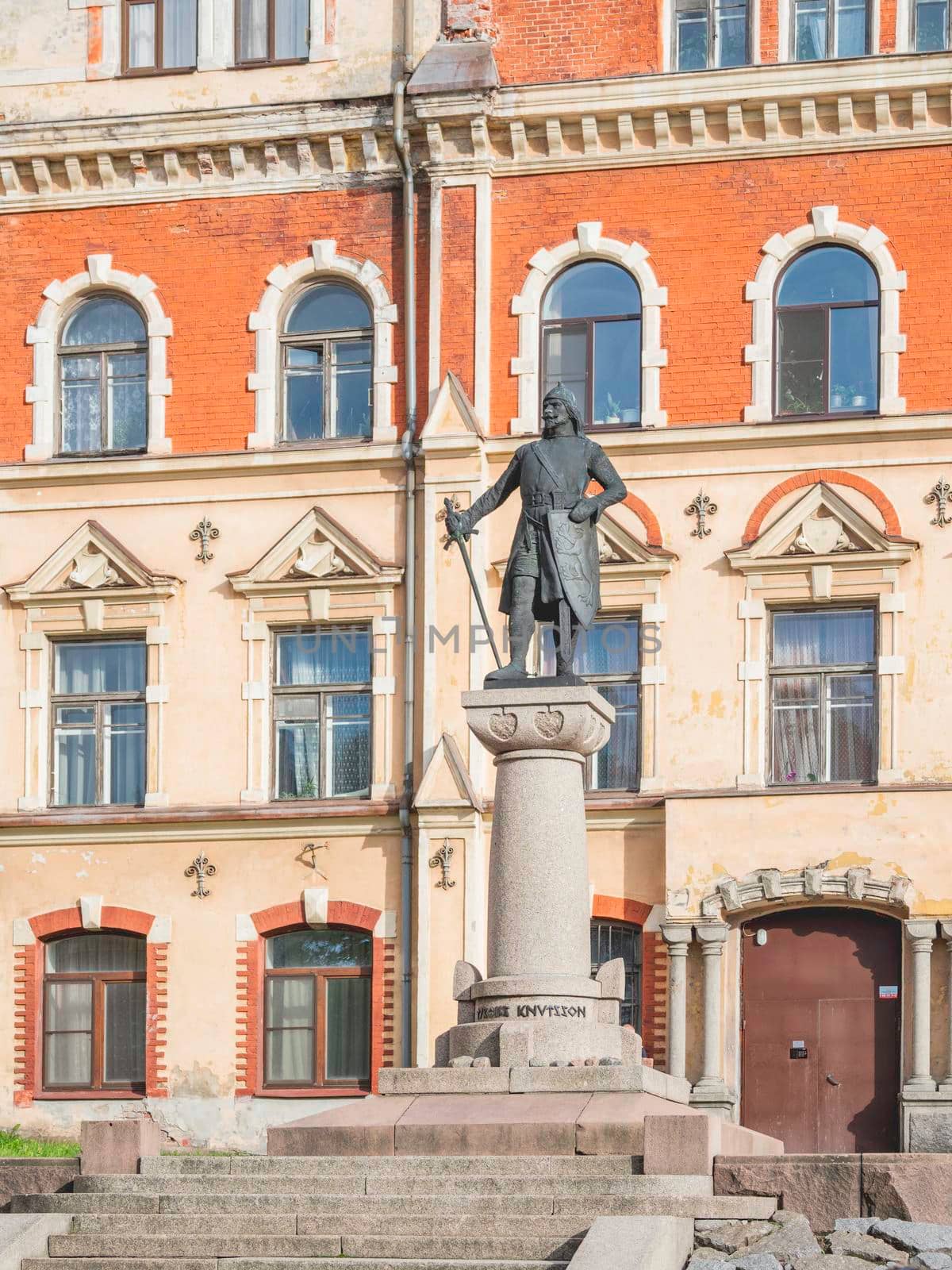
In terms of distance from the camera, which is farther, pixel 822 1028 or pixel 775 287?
pixel 775 287

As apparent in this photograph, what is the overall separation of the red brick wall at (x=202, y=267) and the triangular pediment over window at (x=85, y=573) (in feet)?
4.20

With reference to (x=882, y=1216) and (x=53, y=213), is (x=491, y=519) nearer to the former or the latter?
(x=53, y=213)

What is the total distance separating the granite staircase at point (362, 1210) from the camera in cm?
1373

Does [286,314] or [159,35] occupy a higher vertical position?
[159,35]

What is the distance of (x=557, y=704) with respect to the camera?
55.2 ft

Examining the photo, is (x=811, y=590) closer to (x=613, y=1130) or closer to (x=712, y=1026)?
(x=712, y=1026)

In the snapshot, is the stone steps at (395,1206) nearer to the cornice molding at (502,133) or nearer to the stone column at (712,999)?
the stone column at (712,999)

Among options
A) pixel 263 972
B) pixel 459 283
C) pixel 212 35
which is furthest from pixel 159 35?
pixel 263 972

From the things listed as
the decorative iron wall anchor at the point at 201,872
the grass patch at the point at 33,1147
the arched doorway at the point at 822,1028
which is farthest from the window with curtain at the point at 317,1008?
the arched doorway at the point at 822,1028

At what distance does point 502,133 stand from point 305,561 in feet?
16.3

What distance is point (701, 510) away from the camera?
25500 mm

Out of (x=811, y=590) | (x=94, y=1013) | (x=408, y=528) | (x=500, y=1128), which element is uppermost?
(x=408, y=528)

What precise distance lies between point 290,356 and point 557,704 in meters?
11.2

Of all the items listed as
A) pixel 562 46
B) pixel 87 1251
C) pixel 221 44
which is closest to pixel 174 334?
pixel 221 44
